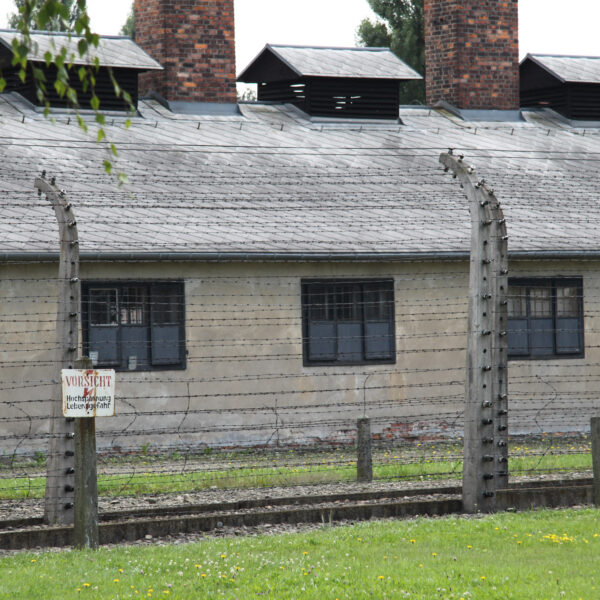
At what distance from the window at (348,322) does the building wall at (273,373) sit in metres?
0.17

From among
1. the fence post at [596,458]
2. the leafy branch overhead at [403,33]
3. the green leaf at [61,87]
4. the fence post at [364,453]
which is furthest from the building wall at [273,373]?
the leafy branch overhead at [403,33]

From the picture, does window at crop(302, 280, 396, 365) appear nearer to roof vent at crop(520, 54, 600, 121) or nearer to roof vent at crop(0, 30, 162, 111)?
roof vent at crop(0, 30, 162, 111)

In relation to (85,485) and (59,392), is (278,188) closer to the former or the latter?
(59,392)

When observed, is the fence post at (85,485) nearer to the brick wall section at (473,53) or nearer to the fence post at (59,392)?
the fence post at (59,392)

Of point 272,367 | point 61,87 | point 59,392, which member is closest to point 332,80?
point 272,367

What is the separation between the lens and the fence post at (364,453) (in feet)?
40.6

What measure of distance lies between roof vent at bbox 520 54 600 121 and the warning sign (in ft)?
60.6

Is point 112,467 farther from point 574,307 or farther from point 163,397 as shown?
point 574,307

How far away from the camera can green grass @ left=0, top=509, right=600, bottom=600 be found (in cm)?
683

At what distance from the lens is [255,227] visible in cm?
1697

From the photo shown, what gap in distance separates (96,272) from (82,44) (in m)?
11.8

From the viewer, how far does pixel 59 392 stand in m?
9.59

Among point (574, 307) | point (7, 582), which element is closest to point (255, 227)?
point (574, 307)

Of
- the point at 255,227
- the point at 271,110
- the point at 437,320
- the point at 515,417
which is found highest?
the point at 271,110
